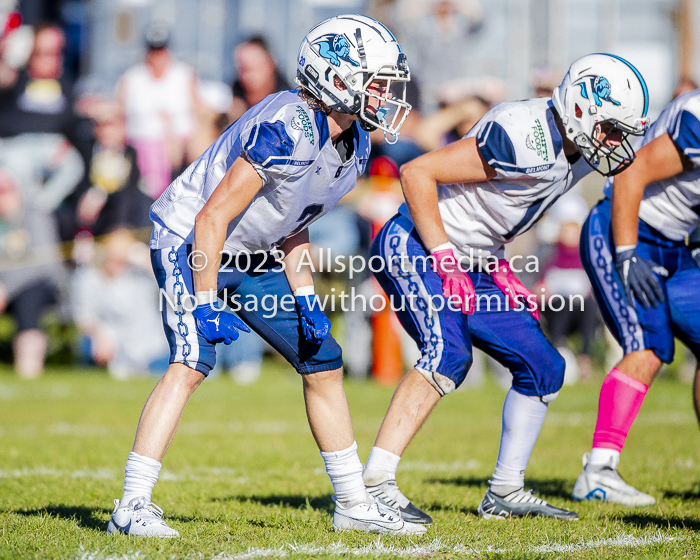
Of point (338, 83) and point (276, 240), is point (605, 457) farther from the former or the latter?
point (338, 83)

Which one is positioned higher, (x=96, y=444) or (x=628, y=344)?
(x=628, y=344)

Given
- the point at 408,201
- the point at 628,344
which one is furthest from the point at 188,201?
the point at 628,344

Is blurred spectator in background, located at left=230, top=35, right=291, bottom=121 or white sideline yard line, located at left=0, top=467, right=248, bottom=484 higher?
blurred spectator in background, located at left=230, top=35, right=291, bottom=121

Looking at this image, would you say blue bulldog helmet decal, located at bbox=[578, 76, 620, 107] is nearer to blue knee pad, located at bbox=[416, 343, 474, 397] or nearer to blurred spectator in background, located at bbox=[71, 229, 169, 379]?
blue knee pad, located at bbox=[416, 343, 474, 397]

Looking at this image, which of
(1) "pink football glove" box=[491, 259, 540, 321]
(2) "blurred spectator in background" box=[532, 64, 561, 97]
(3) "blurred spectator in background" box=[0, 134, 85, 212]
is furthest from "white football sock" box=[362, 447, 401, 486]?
(3) "blurred spectator in background" box=[0, 134, 85, 212]

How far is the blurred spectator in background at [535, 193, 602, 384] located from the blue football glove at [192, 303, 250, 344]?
306 inches

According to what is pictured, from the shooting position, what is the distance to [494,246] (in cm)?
467

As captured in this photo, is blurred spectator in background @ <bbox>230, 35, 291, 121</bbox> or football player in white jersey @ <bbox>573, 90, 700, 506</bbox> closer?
football player in white jersey @ <bbox>573, 90, 700, 506</bbox>

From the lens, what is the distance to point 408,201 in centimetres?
440

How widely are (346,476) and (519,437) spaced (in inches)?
36.9

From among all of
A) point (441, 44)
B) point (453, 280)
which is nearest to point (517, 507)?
point (453, 280)

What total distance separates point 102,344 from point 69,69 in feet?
23.8

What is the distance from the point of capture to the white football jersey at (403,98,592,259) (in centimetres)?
427

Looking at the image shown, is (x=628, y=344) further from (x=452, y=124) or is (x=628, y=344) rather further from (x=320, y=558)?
(x=452, y=124)
